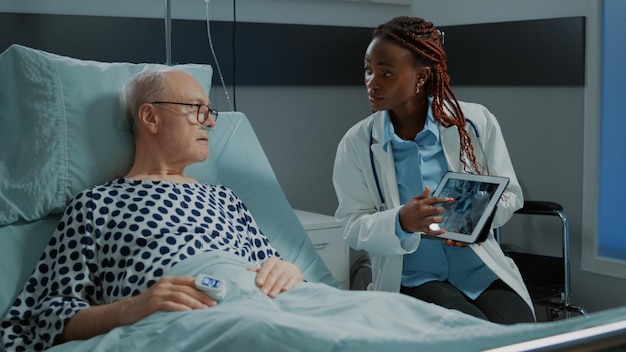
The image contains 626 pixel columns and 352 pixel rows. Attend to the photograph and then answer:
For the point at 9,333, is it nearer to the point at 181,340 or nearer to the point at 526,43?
the point at 181,340

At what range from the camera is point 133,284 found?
1801 millimetres

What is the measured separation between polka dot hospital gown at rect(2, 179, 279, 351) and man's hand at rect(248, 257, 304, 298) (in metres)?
0.16

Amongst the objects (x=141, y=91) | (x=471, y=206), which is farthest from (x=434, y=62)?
(x=141, y=91)

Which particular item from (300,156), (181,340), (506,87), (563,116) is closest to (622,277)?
(563,116)

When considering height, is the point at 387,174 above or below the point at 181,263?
above

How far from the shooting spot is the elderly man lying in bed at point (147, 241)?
1.72m

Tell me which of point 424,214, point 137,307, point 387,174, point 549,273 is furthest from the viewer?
point 549,273

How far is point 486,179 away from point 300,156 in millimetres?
1749

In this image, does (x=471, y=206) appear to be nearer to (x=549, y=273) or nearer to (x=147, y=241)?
(x=147, y=241)

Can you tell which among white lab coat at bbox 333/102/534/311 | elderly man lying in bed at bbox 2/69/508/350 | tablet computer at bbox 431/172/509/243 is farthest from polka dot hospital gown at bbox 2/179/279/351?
tablet computer at bbox 431/172/509/243

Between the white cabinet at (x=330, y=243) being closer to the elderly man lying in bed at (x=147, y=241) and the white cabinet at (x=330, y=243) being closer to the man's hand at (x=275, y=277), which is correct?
the elderly man lying in bed at (x=147, y=241)

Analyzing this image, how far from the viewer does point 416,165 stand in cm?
228

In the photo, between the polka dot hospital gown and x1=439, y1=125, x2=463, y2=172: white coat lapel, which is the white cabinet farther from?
the polka dot hospital gown

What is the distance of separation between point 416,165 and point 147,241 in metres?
0.79
